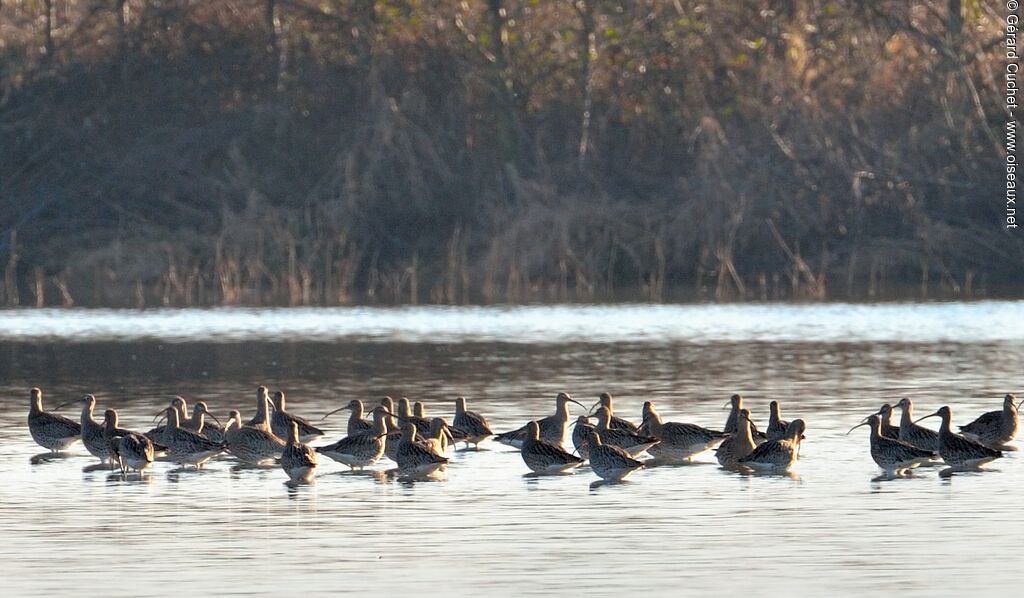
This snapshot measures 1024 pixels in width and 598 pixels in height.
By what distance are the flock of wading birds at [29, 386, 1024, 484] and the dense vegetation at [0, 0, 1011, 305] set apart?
24396 mm

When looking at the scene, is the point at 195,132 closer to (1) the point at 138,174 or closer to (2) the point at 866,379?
(1) the point at 138,174

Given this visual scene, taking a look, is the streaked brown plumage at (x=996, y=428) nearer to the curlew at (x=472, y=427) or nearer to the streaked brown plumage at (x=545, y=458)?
the streaked brown plumage at (x=545, y=458)

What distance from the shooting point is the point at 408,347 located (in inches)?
1280

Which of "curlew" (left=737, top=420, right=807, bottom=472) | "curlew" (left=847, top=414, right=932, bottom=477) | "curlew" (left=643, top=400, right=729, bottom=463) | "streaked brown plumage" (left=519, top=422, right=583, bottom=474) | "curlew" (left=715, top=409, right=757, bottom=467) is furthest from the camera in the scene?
"curlew" (left=643, top=400, right=729, bottom=463)

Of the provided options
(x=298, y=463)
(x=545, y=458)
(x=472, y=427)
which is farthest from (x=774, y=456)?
(x=298, y=463)

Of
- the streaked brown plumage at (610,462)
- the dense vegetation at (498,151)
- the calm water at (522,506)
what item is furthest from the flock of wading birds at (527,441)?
the dense vegetation at (498,151)

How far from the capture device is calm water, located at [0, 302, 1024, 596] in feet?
40.9

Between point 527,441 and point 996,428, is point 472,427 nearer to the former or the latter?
point 527,441

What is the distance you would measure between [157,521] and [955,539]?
212 inches

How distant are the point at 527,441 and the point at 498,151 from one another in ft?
123

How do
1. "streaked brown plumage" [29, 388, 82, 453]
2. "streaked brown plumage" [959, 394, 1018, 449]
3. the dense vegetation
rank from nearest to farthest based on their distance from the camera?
"streaked brown plumage" [959, 394, 1018, 449], "streaked brown plumage" [29, 388, 82, 453], the dense vegetation

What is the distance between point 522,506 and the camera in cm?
1523

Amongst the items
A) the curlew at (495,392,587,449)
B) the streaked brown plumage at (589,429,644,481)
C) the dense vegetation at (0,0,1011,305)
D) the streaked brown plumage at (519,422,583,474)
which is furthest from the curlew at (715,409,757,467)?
the dense vegetation at (0,0,1011,305)

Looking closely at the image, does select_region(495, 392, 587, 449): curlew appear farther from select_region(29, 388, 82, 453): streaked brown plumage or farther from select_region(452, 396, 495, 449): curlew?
select_region(29, 388, 82, 453): streaked brown plumage
